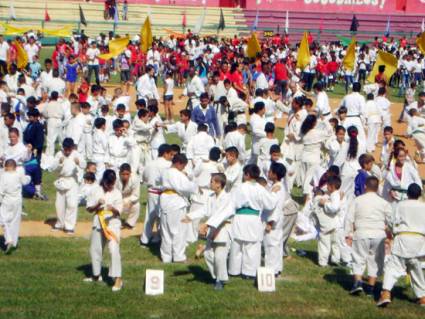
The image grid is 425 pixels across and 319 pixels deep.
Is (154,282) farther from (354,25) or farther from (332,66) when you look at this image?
(354,25)

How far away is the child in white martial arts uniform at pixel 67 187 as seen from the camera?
16359 mm

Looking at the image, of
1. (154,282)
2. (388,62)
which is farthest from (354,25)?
(154,282)

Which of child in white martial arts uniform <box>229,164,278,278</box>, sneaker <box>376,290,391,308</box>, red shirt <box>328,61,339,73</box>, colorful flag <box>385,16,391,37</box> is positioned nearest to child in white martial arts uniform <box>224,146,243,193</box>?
child in white martial arts uniform <box>229,164,278,278</box>

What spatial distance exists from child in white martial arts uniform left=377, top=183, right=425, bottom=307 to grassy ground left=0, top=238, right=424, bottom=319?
36cm

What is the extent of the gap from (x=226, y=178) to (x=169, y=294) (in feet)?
8.56

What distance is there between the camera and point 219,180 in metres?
13.2

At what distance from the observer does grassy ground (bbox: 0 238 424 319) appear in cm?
1223

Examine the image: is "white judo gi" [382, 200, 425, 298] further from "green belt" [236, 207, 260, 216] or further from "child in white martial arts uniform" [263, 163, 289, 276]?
"green belt" [236, 207, 260, 216]

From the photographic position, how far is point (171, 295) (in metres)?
12.9

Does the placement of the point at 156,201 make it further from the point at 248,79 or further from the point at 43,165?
the point at 248,79

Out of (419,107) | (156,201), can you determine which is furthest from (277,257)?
(419,107)

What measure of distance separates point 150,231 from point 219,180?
258cm

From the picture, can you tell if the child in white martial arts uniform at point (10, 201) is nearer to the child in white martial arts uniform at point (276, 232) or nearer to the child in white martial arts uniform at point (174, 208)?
the child in white martial arts uniform at point (174, 208)

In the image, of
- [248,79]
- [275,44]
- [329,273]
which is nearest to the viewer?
[329,273]
